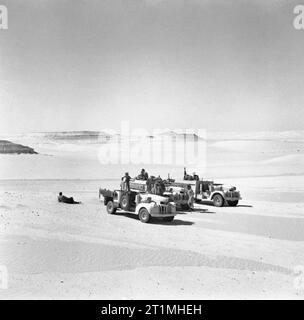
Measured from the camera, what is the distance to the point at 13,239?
10.6m

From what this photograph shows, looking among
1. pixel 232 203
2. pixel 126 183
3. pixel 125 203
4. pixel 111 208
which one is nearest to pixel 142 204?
pixel 125 203

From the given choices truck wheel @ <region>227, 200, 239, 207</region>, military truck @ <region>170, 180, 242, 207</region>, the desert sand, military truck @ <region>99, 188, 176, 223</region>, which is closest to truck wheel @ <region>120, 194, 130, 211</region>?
military truck @ <region>99, 188, 176, 223</region>

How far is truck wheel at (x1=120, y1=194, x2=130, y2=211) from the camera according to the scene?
15211 millimetres

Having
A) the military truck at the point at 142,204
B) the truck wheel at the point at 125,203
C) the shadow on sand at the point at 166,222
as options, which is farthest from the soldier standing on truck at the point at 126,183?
the shadow on sand at the point at 166,222

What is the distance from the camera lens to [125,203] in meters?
15.3

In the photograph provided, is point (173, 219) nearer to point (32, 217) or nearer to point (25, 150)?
point (32, 217)

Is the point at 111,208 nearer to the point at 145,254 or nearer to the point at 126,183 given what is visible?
the point at 126,183

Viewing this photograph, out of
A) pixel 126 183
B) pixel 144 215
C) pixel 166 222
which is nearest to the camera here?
pixel 144 215

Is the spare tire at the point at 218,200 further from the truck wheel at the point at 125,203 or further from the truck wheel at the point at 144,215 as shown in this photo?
the truck wheel at the point at 144,215

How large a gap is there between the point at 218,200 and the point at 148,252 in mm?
9745

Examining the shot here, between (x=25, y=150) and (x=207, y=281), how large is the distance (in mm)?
40221

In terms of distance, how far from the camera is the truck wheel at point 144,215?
1390 cm

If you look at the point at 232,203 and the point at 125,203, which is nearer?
the point at 125,203
